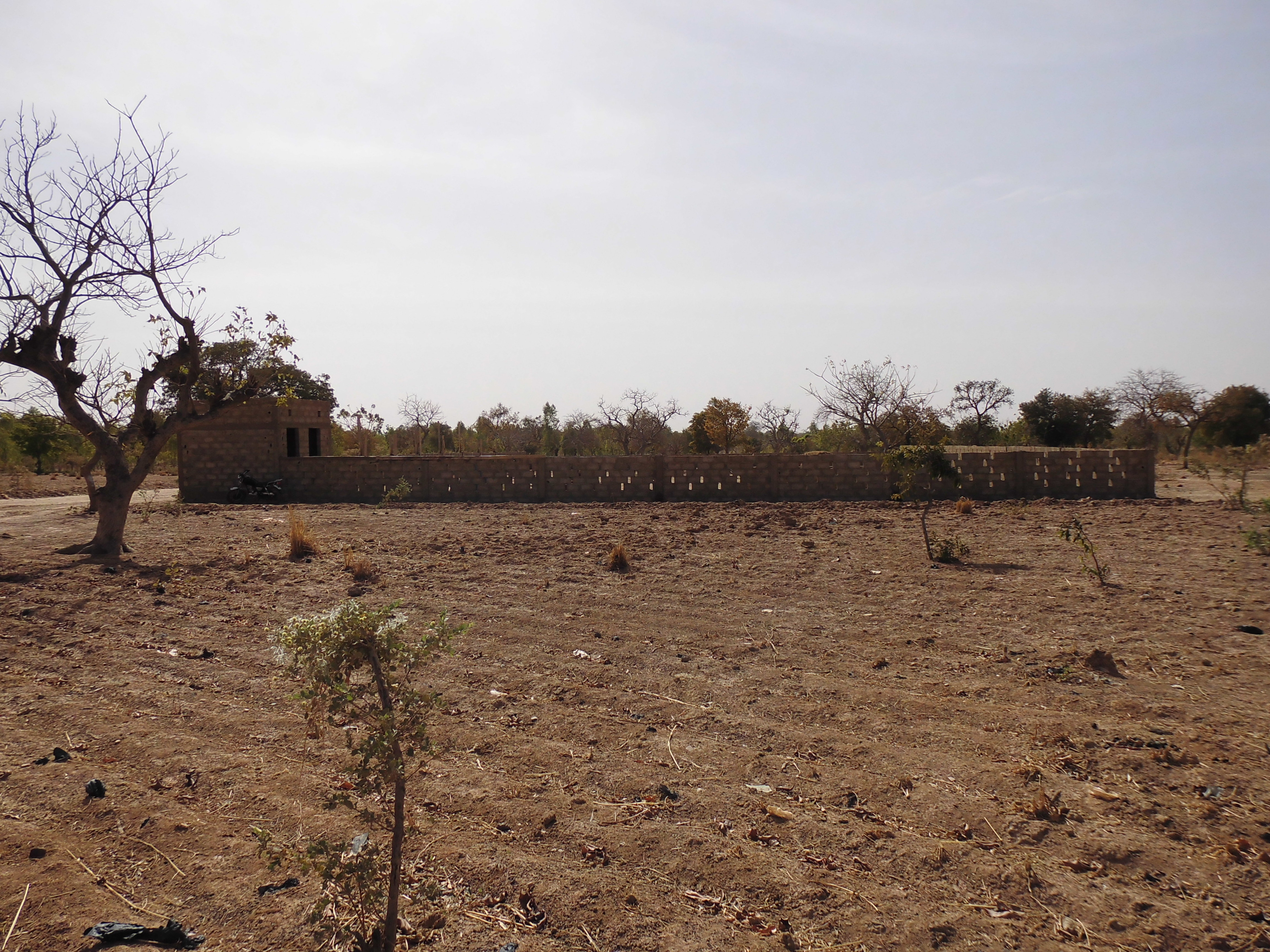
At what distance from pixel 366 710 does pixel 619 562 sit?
7070 mm

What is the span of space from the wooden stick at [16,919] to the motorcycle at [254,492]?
18.2 m

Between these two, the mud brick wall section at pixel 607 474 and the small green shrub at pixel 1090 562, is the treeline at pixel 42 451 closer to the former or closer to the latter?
the mud brick wall section at pixel 607 474

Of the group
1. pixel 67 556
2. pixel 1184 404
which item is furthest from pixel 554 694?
pixel 1184 404

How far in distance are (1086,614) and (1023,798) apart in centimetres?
399

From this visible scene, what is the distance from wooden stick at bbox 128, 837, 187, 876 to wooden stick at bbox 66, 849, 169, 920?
0.64ft

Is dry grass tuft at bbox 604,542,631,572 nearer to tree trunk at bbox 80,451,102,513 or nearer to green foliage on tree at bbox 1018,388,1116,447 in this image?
tree trunk at bbox 80,451,102,513

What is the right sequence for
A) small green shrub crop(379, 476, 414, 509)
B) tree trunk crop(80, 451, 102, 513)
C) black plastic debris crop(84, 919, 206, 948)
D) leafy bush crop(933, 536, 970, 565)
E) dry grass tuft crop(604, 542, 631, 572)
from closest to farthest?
black plastic debris crop(84, 919, 206, 948)
dry grass tuft crop(604, 542, 631, 572)
leafy bush crop(933, 536, 970, 565)
tree trunk crop(80, 451, 102, 513)
small green shrub crop(379, 476, 414, 509)

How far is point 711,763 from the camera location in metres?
4.27

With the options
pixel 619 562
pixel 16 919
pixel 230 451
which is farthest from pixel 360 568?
pixel 230 451

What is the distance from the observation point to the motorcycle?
1972 centimetres

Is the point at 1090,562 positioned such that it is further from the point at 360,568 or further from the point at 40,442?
the point at 40,442

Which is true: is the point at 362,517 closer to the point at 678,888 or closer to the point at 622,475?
the point at 622,475

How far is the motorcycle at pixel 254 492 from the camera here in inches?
776

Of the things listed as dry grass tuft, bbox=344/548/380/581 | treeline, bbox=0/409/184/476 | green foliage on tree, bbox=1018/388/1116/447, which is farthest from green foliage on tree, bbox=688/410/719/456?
dry grass tuft, bbox=344/548/380/581
